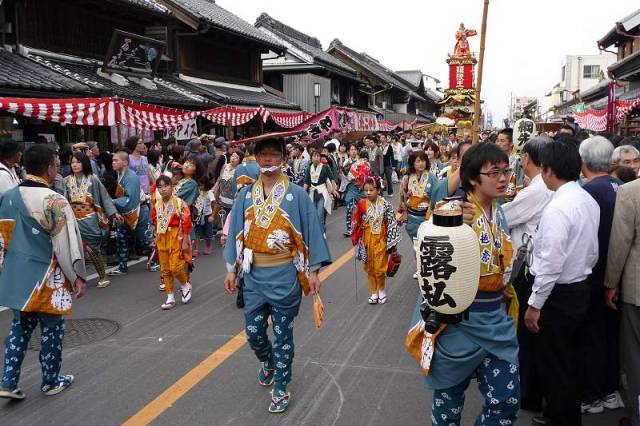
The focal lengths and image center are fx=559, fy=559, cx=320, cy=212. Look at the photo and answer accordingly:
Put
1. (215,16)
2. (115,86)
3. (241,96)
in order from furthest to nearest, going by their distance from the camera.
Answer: (215,16)
(241,96)
(115,86)

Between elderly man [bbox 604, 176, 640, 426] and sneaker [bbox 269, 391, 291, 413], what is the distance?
2.34 m

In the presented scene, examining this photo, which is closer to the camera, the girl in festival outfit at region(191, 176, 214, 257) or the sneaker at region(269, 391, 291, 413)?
the sneaker at region(269, 391, 291, 413)

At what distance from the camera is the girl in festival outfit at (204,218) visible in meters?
9.88

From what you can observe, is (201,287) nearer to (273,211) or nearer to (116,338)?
(116,338)

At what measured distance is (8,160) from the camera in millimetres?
5863

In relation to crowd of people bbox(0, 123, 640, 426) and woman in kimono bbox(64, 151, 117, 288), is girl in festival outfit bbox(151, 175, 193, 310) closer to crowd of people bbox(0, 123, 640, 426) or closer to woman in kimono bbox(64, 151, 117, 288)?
crowd of people bbox(0, 123, 640, 426)

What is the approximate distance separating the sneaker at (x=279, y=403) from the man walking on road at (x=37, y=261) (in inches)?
66.5

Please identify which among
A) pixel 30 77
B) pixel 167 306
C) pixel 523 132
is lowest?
pixel 167 306

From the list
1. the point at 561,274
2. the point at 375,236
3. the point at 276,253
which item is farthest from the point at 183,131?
the point at 561,274

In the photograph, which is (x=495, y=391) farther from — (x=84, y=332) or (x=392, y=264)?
(x=84, y=332)

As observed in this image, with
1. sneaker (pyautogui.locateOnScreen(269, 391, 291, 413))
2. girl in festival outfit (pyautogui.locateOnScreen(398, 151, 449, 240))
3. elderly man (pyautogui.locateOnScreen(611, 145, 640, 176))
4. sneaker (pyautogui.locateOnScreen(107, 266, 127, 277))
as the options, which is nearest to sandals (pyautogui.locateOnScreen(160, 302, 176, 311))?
sneaker (pyautogui.locateOnScreen(107, 266, 127, 277))

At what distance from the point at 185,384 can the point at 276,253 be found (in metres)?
1.36

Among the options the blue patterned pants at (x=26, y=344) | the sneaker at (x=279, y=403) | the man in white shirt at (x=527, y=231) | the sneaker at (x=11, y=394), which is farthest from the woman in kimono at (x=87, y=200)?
the man in white shirt at (x=527, y=231)

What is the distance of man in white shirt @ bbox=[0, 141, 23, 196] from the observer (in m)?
5.80
